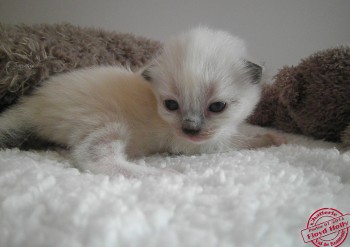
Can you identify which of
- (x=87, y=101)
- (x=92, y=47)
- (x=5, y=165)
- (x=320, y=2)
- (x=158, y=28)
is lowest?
(x=5, y=165)

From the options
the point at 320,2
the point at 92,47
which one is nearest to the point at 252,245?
the point at 92,47

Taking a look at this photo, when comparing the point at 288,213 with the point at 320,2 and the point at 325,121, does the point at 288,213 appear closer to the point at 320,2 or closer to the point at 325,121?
the point at 325,121

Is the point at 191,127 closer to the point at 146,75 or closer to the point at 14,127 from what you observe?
the point at 146,75

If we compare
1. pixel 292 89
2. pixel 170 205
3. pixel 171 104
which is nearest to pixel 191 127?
pixel 171 104

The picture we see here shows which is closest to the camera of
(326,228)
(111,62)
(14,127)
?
(326,228)

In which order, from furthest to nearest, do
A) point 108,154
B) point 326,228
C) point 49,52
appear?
point 49,52
point 108,154
point 326,228

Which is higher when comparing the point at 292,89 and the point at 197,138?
the point at 292,89

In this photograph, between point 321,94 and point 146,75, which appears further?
point 321,94

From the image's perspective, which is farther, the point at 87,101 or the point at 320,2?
the point at 320,2
